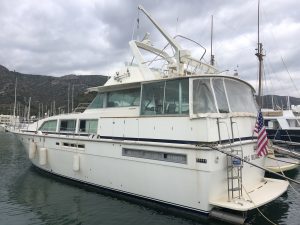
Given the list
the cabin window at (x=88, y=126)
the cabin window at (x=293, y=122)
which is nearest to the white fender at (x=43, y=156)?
the cabin window at (x=88, y=126)

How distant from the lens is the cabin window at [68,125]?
12.4 meters

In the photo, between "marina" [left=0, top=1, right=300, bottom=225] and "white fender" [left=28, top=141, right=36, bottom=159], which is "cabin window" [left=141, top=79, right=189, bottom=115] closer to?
"marina" [left=0, top=1, right=300, bottom=225]

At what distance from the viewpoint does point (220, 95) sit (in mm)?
8867

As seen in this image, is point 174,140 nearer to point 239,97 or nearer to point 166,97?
point 166,97

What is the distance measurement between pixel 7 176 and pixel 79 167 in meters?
4.79

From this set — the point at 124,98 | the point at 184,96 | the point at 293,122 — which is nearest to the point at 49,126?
the point at 124,98

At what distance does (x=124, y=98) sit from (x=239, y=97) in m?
3.93

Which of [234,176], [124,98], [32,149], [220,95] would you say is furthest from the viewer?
[32,149]

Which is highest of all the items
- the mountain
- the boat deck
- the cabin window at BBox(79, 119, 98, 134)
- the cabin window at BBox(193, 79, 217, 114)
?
the mountain

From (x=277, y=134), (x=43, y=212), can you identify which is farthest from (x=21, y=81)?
(x=43, y=212)

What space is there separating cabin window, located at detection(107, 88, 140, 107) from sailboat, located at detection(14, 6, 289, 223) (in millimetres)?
36

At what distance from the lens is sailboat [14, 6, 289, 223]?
7965 mm

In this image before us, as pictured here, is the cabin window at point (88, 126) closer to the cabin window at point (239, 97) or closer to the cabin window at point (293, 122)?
the cabin window at point (239, 97)

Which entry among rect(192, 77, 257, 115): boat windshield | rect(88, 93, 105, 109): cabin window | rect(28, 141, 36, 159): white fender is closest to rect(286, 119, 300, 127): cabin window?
rect(192, 77, 257, 115): boat windshield
